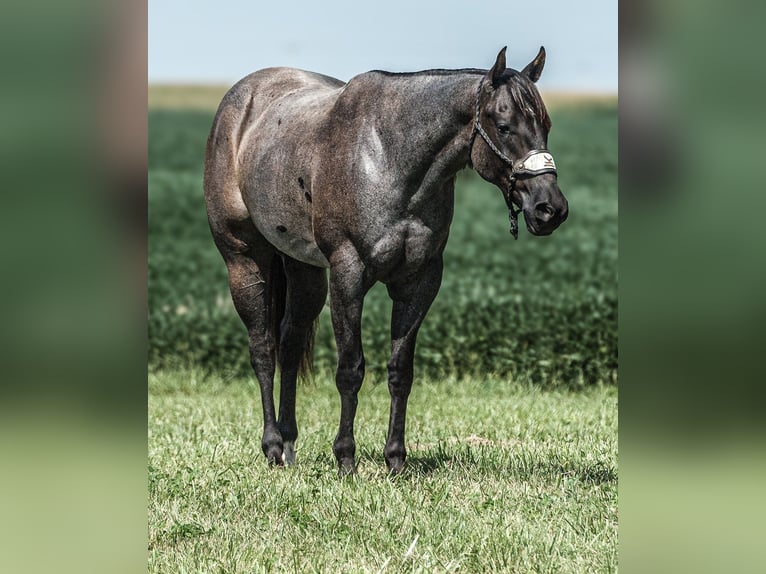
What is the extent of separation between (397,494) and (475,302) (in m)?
5.71

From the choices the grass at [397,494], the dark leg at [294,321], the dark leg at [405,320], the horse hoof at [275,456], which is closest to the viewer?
the grass at [397,494]

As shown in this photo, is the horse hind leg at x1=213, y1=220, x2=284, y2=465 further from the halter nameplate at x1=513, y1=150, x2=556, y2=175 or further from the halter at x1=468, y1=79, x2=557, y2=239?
the halter nameplate at x1=513, y1=150, x2=556, y2=175

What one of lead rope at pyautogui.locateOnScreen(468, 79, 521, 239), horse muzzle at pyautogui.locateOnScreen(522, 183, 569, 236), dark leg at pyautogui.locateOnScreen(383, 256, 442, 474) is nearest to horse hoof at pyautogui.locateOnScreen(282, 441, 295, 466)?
dark leg at pyautogui.locateOnScreen(383, 256, 442, 474)

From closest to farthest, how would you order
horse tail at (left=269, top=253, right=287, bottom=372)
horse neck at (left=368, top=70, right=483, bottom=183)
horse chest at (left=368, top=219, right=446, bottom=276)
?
horse neck at (left=368, top=70, right=483, bottom=183) → horse chest at (left=368, top=219, right=446, bottom=276) → horse tail at (left=269, top=253, right=287, bottom=372)

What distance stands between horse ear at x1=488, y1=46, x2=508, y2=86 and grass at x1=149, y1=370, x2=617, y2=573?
206cm

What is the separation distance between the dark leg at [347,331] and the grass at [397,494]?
0.65 feet

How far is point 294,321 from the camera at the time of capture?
6375 mm

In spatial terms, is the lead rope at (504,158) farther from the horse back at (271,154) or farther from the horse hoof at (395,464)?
the horse hoof at (395,464)

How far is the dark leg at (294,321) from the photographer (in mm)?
6332

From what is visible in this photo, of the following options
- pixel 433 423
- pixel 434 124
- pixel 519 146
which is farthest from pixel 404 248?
pixel 433 423

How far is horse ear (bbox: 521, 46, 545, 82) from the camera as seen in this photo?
4.79 meters

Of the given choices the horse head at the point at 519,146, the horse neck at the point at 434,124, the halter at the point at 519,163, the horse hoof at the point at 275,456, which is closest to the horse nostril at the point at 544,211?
the horse head at the point at 519,146
